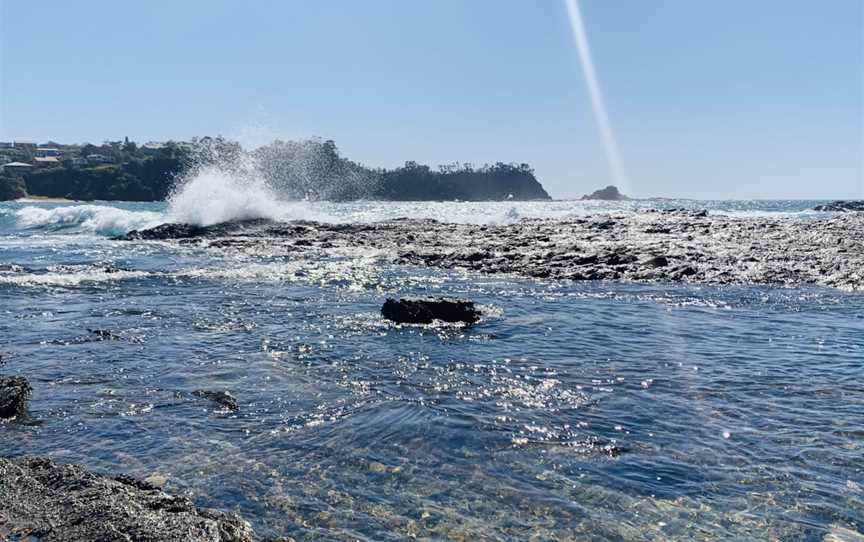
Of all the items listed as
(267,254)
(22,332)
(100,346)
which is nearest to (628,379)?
(100,346)

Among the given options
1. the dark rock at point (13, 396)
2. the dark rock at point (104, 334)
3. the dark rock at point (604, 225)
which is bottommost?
the dark rock at point (104, 334)

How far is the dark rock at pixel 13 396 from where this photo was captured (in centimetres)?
676

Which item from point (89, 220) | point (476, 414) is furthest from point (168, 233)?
point (476, 414)

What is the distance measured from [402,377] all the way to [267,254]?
21.3m

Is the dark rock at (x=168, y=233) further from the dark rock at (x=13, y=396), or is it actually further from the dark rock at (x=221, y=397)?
the dark rock at (x=221, y=397)

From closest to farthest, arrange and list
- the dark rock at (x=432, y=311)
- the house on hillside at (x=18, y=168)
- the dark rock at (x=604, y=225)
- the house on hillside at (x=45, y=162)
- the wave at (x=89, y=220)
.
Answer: the dark rock at (x=432, y=311) → the dark rock at (x=604, y=225) → the wave at (x=89, y=220) → the house on hillside at (x=18, y=168) → the house on hillside at (x=45, y=162)

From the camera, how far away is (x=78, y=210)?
5347cm

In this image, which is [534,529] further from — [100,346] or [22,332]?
[22,332]

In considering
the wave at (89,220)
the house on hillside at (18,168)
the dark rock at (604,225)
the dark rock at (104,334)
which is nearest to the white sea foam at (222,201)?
the wave at (89,220)

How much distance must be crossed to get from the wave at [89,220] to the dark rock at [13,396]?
43493mm

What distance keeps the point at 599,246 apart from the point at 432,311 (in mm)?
15616

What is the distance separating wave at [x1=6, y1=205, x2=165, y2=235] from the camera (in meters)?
47.9

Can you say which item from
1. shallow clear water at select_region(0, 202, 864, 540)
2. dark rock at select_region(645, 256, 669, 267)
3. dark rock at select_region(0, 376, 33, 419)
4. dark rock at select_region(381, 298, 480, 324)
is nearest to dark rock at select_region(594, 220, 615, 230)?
dark rock at select_region(645, 256, 669, 267)

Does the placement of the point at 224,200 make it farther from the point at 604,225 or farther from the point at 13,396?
the point at 13,396
